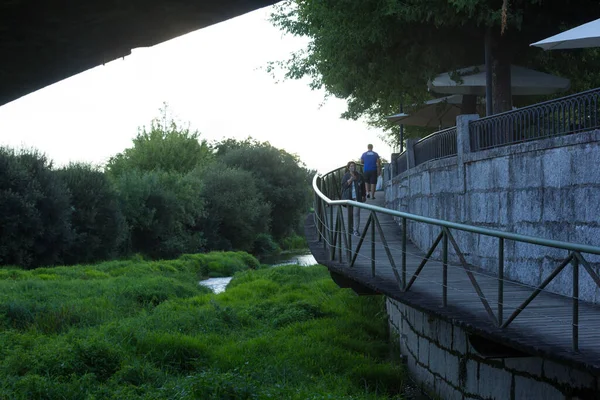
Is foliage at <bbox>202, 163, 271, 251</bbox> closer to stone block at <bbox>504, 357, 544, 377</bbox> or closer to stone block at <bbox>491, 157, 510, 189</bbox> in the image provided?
stone block at <bbox>491, 157, 510, 189</bbox>

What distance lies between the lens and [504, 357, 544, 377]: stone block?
745 centimetres

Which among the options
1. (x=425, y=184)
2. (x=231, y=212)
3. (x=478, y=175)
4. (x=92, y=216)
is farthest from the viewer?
(x=231, y=212)

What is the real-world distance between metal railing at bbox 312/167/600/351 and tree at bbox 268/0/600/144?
2.74 m

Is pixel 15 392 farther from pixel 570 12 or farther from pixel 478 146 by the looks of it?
pixel 570 12

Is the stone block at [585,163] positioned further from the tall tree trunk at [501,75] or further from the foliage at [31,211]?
the foliage at [31,211]

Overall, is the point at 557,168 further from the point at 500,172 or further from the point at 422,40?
the point at 422,40

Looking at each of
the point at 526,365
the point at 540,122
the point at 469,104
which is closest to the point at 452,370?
the point at 526,365

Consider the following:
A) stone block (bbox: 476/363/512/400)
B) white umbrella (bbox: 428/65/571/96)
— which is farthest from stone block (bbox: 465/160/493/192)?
white umbrella (bbox: 428/65/571/96)

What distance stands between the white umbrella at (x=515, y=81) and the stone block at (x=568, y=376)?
10216 millimetres

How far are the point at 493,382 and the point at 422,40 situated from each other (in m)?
11.0

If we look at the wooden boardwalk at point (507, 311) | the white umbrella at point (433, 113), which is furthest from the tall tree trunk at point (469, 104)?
the wooden boardwalk at point (507, 311)

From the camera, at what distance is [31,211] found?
30.1 metres

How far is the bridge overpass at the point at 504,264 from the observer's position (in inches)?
268

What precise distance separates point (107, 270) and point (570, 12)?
65.2ft
